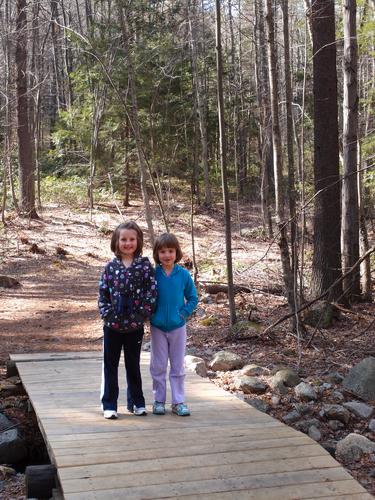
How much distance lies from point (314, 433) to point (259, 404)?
858 millimetres

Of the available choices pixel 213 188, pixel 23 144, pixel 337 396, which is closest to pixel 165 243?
pixel 337 396

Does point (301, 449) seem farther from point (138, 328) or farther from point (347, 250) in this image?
point (347, 250)

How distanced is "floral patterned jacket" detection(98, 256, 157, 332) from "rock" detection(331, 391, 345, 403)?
2.73m

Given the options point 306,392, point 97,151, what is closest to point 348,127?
point 306,392

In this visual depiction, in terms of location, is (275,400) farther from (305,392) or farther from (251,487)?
(251,487)

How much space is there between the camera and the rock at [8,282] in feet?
45.9

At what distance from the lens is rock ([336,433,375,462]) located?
200 inches

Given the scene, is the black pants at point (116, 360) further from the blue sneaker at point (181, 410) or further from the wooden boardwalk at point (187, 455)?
the blue sneaker at point (181, 410)

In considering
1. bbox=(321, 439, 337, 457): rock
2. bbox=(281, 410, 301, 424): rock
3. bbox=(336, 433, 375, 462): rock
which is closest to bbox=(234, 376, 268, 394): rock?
bbox=(281, 410, 301, 424): rock

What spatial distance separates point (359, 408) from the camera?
6129mm

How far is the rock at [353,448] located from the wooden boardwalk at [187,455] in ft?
2.12

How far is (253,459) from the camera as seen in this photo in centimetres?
420

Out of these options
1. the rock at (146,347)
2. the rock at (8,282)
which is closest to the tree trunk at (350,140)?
the rock at (146,347)

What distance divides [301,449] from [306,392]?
2140mm
